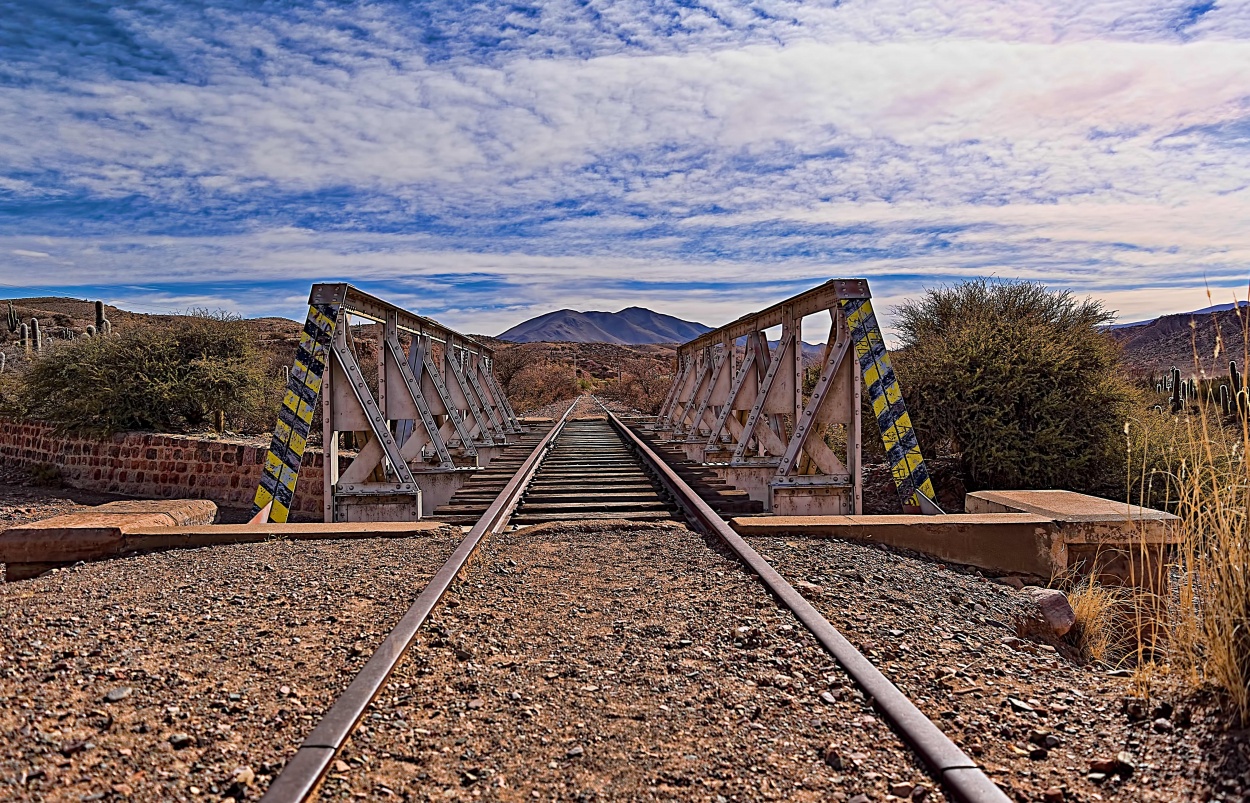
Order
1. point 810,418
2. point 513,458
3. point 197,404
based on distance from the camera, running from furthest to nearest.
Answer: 1. point 197,404
2. point 513,458
3. point 810,418

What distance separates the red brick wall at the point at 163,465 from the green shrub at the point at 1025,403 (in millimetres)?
9506

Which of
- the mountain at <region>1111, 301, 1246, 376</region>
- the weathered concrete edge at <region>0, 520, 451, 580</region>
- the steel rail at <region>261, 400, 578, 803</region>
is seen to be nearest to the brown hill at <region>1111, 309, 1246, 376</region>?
the mountain at <region>1111, 301, 1246, 376</region>

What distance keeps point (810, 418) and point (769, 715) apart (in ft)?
16.8

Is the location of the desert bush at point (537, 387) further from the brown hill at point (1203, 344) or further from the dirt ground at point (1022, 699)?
the dirt ground at point (1022, 699)

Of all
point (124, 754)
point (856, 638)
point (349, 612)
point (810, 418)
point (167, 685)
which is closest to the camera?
point (124, 754)

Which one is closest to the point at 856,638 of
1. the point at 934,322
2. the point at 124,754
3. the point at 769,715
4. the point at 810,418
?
the point at 769,715

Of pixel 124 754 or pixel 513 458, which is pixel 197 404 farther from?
pixel 124 754

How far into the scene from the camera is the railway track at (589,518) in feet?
8.66

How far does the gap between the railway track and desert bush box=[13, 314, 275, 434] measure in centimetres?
681

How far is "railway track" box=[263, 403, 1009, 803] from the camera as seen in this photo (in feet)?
8.66

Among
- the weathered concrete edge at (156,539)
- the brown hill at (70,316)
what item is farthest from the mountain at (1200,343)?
the brown hill at (70,316)

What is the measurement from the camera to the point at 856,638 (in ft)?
13.0

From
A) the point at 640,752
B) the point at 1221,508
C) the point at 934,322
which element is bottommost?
the point at 640,752

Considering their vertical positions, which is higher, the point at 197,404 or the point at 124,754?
the point at 197,404
